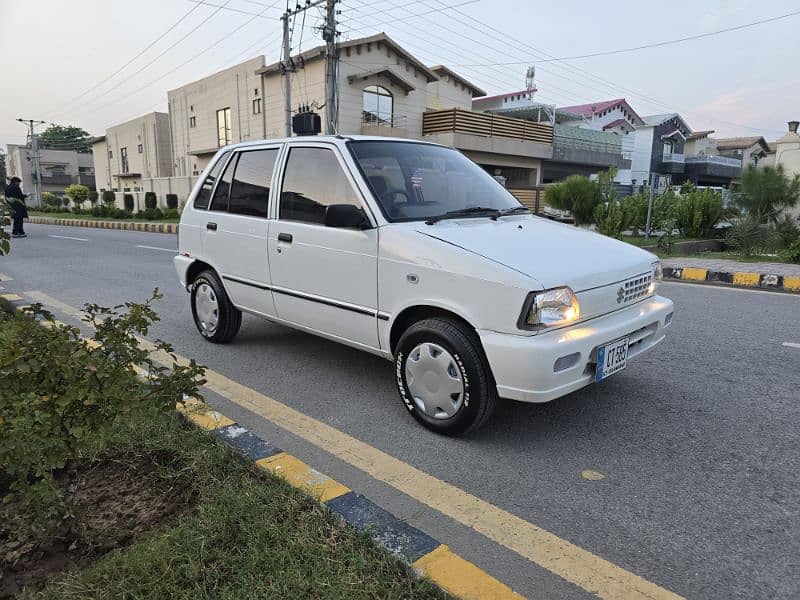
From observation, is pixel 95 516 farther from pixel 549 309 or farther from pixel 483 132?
pixel 483 132

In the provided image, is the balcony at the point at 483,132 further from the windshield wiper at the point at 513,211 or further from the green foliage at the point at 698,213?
the windshield wiper at the point at 513,211

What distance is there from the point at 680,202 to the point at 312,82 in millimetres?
17450

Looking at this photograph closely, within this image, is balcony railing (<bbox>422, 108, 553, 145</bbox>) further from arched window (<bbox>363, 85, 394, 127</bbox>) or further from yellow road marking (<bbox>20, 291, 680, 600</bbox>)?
yellow road marking (<bbox>20, 291, 680, 600</bbox>)

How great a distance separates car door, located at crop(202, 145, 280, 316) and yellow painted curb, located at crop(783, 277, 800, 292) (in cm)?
745

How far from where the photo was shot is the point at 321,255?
3846 millimetres

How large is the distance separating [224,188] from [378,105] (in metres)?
23.3

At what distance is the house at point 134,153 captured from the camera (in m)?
40.5

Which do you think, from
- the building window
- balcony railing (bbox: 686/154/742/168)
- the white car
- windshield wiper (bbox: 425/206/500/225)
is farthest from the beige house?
balcony railing (bbox: 686/154/742/168)

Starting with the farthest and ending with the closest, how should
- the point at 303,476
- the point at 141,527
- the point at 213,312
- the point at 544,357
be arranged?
the point at 213,312 < the point at 544,357 < the point at 303,476 < the point at 141,527

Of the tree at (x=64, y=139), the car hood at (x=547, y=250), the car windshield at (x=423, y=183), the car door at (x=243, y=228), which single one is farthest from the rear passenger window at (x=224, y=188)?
the tree at (x=64, y=139)

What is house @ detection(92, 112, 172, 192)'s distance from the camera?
40.5 meters

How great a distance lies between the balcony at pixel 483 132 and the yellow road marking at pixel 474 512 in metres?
24.2

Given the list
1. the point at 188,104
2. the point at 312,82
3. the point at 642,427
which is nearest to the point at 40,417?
the point at 642,427

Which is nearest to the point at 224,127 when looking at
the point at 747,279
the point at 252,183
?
the point at 747,279
